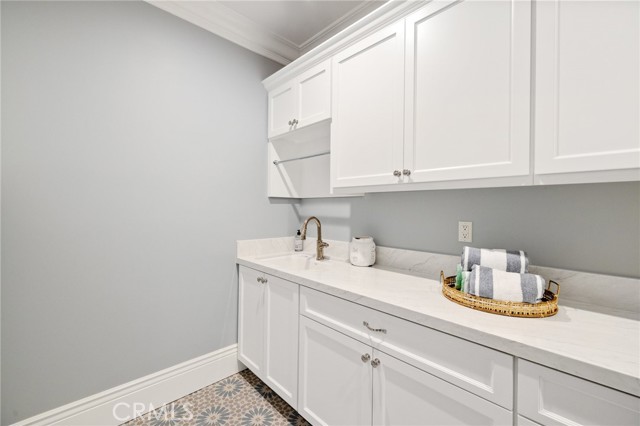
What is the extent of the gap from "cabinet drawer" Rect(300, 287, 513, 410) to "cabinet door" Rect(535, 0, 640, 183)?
678mm

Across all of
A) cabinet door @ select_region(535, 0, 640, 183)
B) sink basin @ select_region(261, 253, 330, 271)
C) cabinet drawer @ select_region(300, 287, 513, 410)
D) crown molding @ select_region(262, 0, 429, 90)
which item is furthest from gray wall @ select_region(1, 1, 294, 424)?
cabinet door @ select_region(535, 0, 640, 183)

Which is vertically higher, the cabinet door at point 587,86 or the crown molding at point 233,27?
the crown molding at point 233,27

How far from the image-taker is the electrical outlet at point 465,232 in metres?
1.42

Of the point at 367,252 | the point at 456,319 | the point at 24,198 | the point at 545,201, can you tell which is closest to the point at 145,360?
the point at 24,198

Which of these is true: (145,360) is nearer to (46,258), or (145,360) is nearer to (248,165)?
(46,258)

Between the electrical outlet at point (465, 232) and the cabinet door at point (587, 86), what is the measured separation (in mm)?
487

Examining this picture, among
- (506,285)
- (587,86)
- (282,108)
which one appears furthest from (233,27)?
(506,285)

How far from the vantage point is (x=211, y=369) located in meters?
1.93

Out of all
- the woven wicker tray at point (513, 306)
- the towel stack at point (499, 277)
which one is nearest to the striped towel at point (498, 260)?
the towel stack at point (499, 277)

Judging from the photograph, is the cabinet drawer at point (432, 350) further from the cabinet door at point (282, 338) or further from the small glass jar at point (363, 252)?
the small glass jar at point (363, 252)

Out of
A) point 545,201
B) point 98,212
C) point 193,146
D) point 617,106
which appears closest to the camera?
point 617,106

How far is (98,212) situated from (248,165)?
3.26 ft

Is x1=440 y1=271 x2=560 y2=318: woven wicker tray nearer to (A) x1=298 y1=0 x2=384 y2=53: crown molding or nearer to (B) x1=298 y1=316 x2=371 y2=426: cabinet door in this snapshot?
(B) x1=298 y1=316 x2=371 y2=426: cabinet door

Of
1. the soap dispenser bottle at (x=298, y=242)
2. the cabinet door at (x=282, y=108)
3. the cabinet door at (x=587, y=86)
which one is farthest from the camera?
the soap dispenser bottle at (x=298, y=242)
